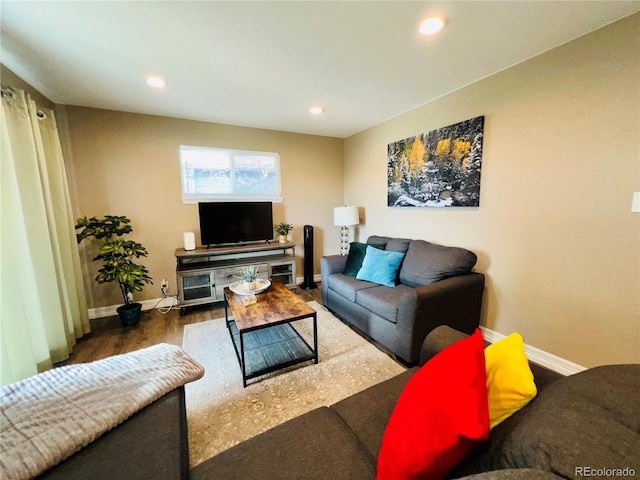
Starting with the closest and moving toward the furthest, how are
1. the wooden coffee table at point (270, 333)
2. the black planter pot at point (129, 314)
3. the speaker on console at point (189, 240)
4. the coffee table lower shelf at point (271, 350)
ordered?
the wooden coffee table at point (270, 333) → the coffee table lower shelf at point (271, 350) → the black planter pot at point (129, 314) → the speaker on console at point (189, 240)

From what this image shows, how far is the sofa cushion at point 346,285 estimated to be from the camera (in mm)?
2573

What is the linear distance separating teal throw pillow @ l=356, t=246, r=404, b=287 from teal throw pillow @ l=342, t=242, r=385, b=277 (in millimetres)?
105

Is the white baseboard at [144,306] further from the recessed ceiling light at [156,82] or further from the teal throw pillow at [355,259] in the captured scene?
the recessed ceiling light at [156,82]

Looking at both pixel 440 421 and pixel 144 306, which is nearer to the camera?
pixel 440 421

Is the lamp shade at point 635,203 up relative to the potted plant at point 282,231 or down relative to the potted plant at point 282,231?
up

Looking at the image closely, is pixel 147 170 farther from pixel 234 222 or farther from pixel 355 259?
pixel 355 259

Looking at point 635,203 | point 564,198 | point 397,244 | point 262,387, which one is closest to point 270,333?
point 262,387

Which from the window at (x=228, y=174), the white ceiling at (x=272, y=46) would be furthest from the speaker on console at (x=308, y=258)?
the white ceiling at (x=272, y=46)

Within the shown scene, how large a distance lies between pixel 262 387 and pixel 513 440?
1.60 metres

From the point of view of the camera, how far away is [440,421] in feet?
2.17

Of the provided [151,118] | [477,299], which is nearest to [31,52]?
[151,118]

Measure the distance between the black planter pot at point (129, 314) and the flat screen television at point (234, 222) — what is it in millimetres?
1055

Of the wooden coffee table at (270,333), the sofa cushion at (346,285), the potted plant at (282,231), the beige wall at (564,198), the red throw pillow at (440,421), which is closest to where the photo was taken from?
the red throw pillow at (440,421)

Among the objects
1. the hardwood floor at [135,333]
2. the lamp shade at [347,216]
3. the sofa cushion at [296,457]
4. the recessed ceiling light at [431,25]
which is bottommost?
the hardwood floor at [135,333]
